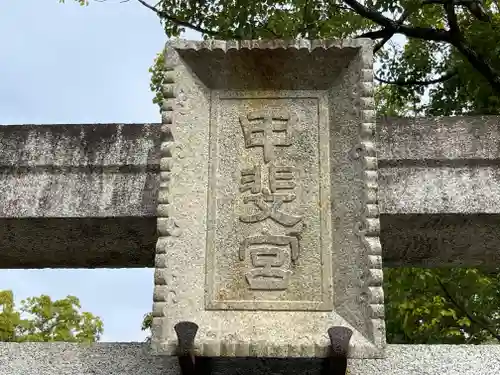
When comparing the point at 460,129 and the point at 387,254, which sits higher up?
the point at 460,129

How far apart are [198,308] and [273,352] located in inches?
13.4

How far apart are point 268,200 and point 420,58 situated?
13.1 feet

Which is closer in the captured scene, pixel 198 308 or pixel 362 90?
pixel 198 308

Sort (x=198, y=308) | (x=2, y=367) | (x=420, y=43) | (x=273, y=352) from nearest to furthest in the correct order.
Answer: (x=273, y=352), (x=198, y=308), (x=2, y=367), (x=420, y=43)

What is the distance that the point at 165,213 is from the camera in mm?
2369

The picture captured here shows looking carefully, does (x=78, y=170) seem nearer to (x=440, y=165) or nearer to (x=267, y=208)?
(x=267, y=208)

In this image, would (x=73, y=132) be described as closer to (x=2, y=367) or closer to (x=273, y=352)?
(x=2, y=367)

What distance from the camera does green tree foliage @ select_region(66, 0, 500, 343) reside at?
4805 mm

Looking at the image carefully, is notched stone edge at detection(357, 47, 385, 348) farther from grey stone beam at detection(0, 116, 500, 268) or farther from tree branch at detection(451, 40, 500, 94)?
tree branch at detection(451, 40, 500, 94)

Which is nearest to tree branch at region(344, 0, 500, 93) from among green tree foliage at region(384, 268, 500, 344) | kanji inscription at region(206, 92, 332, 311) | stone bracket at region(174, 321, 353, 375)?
green tree foliage at region(384, 268, 500, 344)

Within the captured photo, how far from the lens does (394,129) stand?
2699mm

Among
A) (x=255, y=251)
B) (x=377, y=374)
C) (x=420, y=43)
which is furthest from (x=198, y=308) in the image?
(x=420, y=43)

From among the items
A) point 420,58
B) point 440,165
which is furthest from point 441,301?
point 440,165

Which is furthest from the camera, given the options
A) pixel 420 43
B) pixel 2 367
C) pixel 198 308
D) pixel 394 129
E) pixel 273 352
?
pixel 420 43
